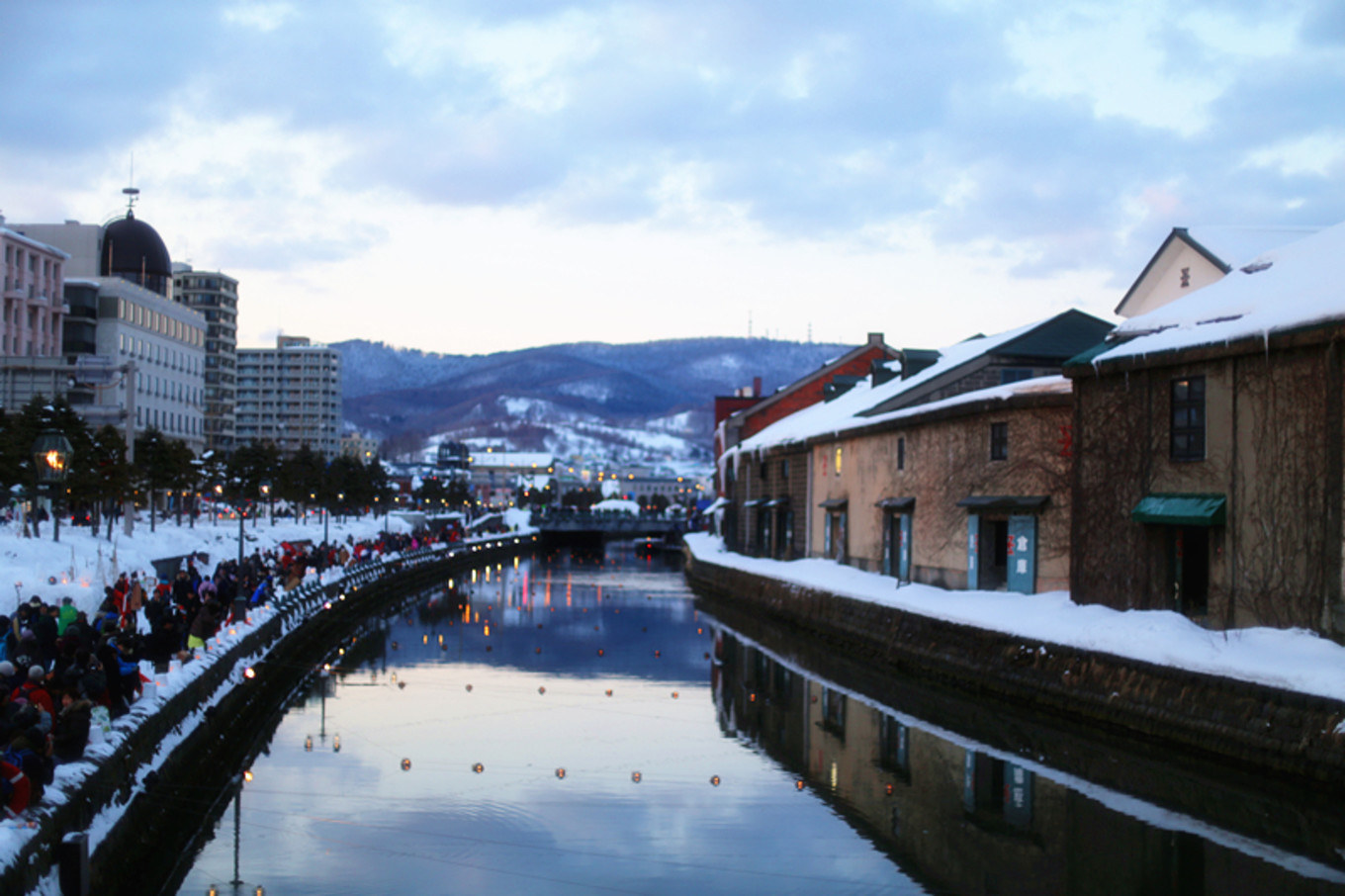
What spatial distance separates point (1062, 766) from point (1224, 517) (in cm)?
600

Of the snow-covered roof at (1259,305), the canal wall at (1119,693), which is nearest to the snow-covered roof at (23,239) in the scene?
the canal wall at (1119,693)

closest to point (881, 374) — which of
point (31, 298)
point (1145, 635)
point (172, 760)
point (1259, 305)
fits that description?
point (1259, 305)

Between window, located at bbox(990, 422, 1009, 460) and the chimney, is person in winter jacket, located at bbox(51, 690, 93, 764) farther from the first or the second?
the chimney

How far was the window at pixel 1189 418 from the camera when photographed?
80.0ft

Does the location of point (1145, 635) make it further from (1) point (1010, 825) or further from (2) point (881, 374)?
(2) point (881, 374)

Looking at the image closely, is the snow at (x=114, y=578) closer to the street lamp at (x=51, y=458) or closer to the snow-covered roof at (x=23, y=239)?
the street lamp at (x=51, y=458)

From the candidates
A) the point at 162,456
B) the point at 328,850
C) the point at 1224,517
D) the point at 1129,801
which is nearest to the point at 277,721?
the point at 328,850

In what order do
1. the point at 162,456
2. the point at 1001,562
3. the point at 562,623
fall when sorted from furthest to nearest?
1. the point at 162,456
2. the point at 562,623
3. the point at 1001,562

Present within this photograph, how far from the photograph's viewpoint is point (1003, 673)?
2592 cm

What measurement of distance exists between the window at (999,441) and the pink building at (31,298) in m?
69.9

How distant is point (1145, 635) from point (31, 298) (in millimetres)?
84291

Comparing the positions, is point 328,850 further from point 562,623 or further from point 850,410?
point 850,410

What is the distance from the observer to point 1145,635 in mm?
22750

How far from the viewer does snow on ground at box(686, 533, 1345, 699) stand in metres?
18.9
